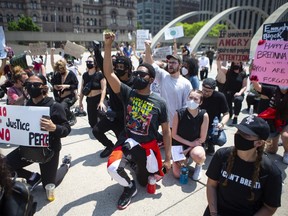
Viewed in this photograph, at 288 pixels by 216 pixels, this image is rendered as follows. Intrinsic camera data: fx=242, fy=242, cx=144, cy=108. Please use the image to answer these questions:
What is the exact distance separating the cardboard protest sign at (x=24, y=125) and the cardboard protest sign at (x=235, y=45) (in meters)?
5.04

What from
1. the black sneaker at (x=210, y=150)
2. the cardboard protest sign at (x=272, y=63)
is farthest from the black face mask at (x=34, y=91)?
the cardboard protest sign at (x=272, y=63)

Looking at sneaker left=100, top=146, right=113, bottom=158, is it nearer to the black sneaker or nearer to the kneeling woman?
the kneeling woman

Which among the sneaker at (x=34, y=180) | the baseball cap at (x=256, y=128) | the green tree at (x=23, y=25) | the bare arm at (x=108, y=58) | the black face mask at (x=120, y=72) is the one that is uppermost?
the green tree at (x=23, y=25)

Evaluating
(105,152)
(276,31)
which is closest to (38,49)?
(105,152)

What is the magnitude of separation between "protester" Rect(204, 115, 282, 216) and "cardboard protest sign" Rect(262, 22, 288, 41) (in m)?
3.06

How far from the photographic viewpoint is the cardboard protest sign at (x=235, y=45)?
612cm

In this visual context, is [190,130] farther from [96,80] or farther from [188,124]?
[96,80]

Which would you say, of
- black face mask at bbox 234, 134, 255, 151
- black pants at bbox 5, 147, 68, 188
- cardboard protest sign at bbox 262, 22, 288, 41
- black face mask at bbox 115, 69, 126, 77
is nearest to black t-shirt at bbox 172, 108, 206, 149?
black face mask at bbox 115, 69, 126, 77

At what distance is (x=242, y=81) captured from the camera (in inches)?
263

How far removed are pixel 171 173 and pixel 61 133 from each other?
1.96 m

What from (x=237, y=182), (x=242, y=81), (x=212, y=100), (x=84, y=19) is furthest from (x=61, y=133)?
(x=84, y=19)

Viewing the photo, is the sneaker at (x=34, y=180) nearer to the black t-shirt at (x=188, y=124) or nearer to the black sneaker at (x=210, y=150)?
the black t-shirt at (x=188, y=124)

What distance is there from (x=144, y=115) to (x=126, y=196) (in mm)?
1115

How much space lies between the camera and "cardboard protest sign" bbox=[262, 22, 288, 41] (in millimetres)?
4395
